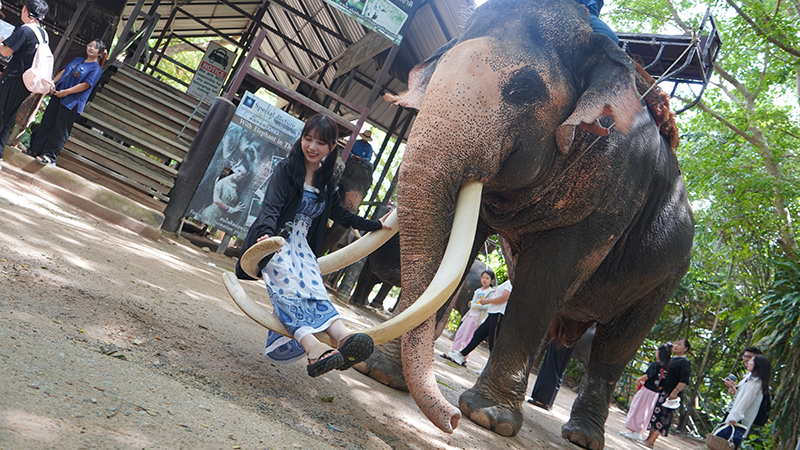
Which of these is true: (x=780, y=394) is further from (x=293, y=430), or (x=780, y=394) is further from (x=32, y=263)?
(x=32, y=263)

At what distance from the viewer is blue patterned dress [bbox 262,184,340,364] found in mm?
2852

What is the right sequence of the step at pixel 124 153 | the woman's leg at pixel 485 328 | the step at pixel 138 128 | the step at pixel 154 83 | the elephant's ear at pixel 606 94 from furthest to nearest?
the step at pixel 154 83 < the step at pixel 138 128 < the step at pixel 124 153 < the woman's leg at pixel 485 328 < the elephant's ear at pixel 606 94

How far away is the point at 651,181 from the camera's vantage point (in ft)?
14.9

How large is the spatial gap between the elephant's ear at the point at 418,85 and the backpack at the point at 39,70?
4598 millimetres

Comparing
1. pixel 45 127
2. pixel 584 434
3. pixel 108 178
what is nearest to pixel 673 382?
pixel 584 434

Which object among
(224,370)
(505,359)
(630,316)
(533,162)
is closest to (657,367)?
(630,316)

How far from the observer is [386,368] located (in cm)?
401

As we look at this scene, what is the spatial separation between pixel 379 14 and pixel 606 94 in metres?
6.74

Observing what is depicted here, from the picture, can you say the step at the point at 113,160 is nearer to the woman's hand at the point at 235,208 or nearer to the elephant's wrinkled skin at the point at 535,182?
the woman's hand at the point at 235,208

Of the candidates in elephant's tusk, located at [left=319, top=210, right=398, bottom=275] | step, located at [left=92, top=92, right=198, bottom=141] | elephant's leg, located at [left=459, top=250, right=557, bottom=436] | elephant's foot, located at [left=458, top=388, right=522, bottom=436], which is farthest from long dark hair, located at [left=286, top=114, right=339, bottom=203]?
step, located at [left=92, top=92, right=198, bottom=141]

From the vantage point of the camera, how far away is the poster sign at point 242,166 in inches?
330

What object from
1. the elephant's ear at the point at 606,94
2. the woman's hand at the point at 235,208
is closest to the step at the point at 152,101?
the woman's hand at the point at 235,208

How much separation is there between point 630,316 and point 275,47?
16.3m

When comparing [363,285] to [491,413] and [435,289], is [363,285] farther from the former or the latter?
[435,289]
